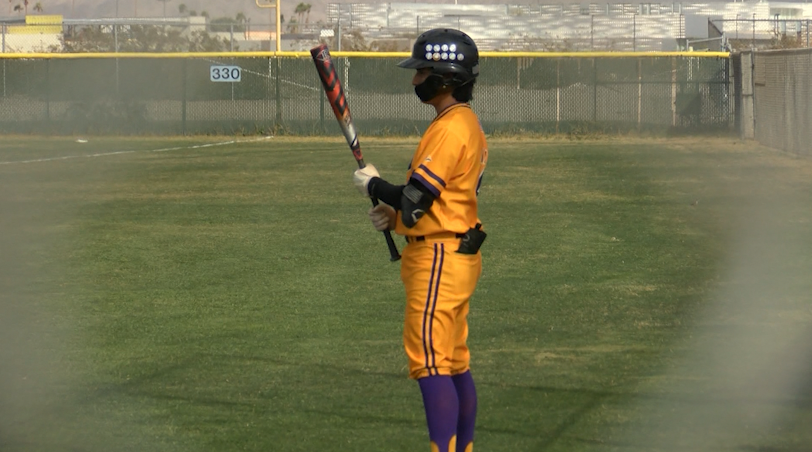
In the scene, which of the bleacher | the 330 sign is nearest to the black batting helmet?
the bleacher

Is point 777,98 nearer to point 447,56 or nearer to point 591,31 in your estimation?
point 591,31

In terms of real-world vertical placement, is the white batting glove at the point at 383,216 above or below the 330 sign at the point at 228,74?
below

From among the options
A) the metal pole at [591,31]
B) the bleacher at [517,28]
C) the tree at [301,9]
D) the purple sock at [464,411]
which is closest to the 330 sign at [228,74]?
the bleacher at [517,28]

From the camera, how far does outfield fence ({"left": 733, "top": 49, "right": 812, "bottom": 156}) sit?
19.3 metres

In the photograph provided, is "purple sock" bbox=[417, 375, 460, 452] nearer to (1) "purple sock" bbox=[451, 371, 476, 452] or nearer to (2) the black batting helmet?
A: (1) "purple sock" bbox=[451, 371, 476, 452]

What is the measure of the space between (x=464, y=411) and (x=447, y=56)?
4.58ft

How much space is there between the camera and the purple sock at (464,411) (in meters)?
4.35

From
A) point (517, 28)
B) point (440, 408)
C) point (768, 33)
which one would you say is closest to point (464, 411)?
point (440, 408)

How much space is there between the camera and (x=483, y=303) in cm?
795

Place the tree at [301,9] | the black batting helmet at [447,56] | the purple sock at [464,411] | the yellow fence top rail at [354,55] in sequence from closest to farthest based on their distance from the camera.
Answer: the black batting helmet at [447,56] → the purple sock at [464,411] → the yellow fence top rail at [354,55] → the tree at [301,9]

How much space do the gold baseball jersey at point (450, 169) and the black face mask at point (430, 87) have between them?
10cm

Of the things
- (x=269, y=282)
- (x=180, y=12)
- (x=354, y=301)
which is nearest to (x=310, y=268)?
(x=269, y=282)

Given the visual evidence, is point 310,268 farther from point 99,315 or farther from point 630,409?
point 630,409

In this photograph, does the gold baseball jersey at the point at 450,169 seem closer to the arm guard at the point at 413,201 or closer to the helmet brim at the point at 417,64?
the arm guard at the point at 413,201
